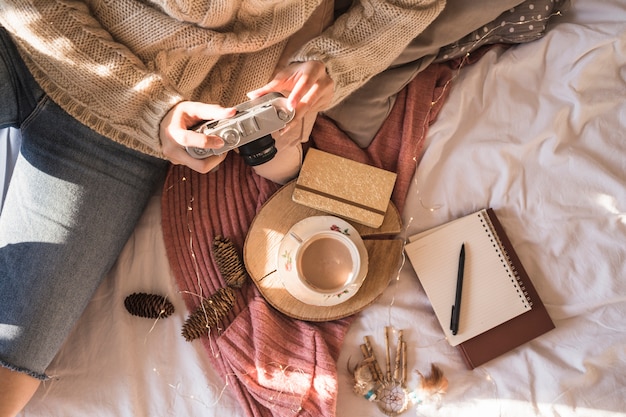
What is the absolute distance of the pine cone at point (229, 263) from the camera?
86cm

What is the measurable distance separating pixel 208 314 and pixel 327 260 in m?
0.22

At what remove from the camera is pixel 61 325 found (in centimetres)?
80

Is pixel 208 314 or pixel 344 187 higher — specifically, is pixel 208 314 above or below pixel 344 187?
below

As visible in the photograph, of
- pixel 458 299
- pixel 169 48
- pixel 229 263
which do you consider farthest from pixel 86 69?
pixel 458 299

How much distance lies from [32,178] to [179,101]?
29 cm

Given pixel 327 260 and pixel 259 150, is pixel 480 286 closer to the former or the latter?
pixel 327 260

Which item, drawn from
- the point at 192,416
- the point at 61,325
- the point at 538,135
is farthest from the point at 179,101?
the point at 538,135

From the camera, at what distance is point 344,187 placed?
0.88 meters

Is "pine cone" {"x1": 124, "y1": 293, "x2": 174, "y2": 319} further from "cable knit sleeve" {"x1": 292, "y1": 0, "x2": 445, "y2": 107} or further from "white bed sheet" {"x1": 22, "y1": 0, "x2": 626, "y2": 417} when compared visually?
"cable knit sleeve" {"x1": 292, "y1": 0, "x2": 445, "y2": 107}

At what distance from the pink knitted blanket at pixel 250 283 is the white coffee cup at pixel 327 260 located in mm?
89

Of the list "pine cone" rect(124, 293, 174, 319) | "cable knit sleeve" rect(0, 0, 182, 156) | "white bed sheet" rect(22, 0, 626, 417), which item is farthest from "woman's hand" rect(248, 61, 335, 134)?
"pine cone" rect(124, 293, 174, 319)

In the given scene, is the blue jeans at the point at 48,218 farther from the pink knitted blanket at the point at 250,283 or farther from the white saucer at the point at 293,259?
the white saucer at the point at 293,259

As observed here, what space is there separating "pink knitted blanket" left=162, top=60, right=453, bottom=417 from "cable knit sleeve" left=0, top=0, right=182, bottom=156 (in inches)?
7.0

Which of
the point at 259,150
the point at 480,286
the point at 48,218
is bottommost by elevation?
the point at 480,286
